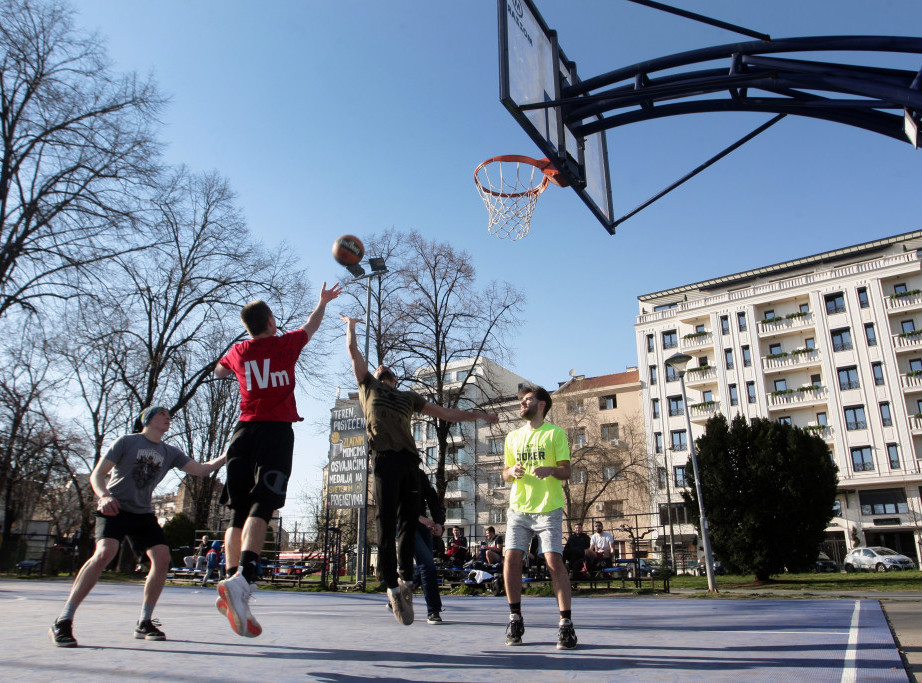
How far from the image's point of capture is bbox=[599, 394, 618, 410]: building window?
56125 millimetres

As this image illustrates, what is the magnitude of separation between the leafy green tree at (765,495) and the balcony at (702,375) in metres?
29.3

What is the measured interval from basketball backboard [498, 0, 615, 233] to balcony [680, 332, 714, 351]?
153 feet

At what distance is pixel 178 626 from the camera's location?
16.1 ft

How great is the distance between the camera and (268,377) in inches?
157

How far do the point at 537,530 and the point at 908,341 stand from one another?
50722mm

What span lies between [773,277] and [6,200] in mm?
53331

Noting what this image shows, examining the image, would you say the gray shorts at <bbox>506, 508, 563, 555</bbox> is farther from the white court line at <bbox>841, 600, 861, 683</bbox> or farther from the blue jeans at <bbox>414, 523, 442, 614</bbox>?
the white court line at <bbox>841, 600, 861, 683</bbox>

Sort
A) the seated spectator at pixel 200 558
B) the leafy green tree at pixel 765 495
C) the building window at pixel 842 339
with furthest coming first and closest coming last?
the building window at pixel 842 339 → the leafy green tree at pixel 765 495 → the seated spectator at pixel 200 558

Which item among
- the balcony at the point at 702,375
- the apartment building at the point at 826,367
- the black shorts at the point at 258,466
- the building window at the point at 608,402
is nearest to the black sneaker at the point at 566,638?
the black shorts at the point at 258,466

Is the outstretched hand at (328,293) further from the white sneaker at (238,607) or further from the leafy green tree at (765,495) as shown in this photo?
the leafy green tree at (765,495)

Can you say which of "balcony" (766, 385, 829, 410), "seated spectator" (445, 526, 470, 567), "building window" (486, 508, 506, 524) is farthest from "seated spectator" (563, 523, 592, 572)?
"building window" (486, 508, 506, 524)

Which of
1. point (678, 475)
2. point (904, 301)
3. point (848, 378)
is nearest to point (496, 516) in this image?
point (678, 475)

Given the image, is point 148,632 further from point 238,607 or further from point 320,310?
point 320,310

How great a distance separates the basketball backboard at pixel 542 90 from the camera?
722cm
